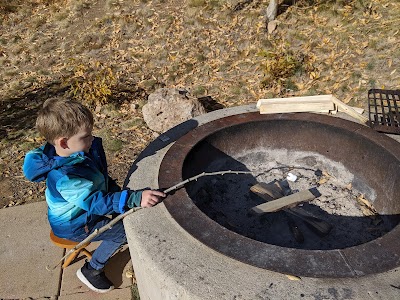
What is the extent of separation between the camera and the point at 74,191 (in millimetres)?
2703

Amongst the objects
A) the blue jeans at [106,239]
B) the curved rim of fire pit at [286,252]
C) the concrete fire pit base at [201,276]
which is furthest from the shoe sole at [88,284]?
the curved rim of fire pit at [286,252]

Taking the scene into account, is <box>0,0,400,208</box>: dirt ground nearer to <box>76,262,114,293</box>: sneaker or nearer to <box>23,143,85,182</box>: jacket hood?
<box>76,262,114,293</box>: sneaker

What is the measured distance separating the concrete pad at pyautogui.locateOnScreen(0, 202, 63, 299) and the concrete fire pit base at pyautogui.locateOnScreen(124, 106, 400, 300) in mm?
1247

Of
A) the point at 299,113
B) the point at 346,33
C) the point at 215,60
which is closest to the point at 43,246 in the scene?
the point at 299,113

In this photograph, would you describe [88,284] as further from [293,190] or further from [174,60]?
[174,60]

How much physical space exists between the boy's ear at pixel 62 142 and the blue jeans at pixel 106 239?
671 mm

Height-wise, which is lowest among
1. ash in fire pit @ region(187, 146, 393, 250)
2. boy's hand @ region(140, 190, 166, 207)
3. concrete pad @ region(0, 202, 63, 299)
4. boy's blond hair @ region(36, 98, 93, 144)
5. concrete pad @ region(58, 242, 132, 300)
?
concrete pad @ region(58, 242, 132, 300)

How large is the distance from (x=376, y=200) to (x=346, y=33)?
12.7 ft

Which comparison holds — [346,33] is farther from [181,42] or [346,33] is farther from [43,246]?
[43,246]

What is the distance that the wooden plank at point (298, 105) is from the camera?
3.41 metres

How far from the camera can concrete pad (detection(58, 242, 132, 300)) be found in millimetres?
3348

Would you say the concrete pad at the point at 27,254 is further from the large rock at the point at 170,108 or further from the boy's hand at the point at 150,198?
the large rock at the point at 170,108

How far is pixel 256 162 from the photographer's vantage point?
141 inches

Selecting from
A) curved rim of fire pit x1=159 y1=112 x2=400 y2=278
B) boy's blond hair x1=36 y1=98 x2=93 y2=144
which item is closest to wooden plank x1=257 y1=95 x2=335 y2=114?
curved rim of fire pit x1=159 y1=112 x2=400 y2=278
